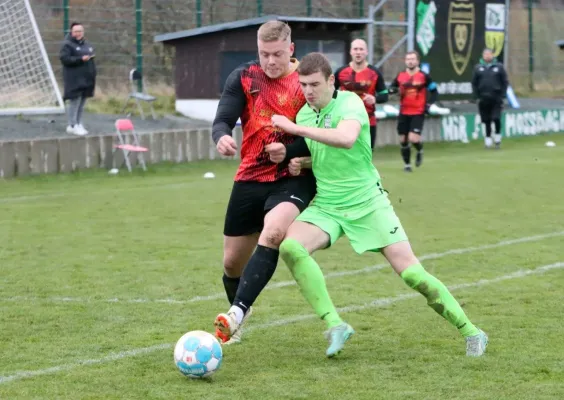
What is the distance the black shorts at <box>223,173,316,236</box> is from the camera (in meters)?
6.31

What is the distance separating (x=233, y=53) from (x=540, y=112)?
10087mm

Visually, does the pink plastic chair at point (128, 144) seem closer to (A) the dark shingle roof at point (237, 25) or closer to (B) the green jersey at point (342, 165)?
(A) the dark shingle roof at point (237, 25)

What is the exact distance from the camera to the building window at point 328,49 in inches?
918

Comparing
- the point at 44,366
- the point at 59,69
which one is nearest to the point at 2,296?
the point at 44,366

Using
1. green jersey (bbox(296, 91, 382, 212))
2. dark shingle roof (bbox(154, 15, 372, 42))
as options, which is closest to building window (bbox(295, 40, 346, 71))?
dark shingle roof (bbox(154, 15, 372, 42))

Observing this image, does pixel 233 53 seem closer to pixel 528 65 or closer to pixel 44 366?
pixel 528 65

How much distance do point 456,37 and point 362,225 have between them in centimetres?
2279

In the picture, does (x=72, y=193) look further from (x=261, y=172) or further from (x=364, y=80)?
(x=261, y=172)

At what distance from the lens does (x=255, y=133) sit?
6.42 metres

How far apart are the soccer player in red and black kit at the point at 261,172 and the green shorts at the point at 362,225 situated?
188 millimetres

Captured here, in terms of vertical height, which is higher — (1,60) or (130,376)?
(1,60)

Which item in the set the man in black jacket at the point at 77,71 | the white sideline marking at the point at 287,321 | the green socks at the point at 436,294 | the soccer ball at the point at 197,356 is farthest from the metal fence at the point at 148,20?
the soccer ball at the point at 197,356

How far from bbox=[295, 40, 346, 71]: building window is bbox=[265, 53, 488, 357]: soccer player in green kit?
56.4 ft

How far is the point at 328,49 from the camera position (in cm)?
2389
